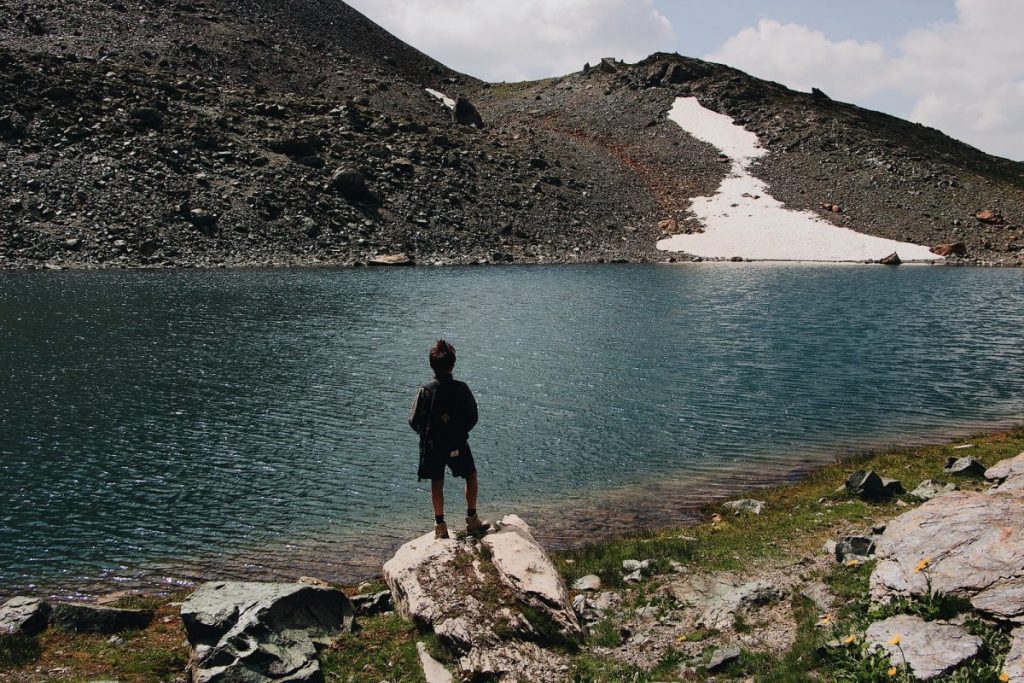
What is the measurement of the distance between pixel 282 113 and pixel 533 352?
73.7m

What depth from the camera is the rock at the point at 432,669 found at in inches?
373

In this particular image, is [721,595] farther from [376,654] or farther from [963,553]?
[376,654]

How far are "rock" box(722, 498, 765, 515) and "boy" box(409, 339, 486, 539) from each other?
318 inches

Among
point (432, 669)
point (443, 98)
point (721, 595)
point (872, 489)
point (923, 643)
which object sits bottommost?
point (432, 669)

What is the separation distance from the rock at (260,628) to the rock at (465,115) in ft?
390

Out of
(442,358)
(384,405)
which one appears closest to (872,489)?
(442,358)

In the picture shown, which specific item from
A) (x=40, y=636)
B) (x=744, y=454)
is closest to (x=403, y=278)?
(x=744, y=454)

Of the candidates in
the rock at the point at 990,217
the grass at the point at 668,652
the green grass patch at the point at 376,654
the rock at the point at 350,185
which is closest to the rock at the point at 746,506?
the grass at the point at 668,652

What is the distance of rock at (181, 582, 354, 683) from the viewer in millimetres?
9609

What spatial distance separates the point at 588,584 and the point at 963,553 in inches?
235

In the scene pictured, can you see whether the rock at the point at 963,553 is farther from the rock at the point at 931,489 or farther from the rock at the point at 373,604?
the rock at the point at 373,604

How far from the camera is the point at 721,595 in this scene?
38.2 ft

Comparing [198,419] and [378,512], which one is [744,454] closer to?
[378,512]

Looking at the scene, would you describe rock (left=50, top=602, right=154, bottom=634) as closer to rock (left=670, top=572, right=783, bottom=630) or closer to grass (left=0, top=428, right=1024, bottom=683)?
grass (left=0, top=428, right=1024, bottom=683)
